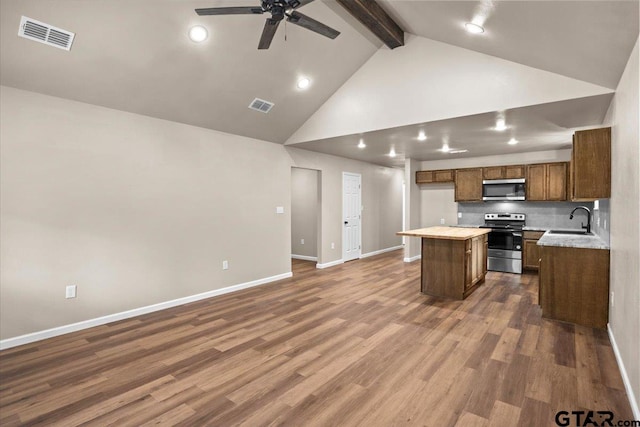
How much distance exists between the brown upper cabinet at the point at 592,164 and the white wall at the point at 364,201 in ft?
14.1

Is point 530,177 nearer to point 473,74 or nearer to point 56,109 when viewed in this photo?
point 473,74

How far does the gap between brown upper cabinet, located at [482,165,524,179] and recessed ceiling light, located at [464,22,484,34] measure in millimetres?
4173

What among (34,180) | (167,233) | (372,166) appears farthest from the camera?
(372,166)

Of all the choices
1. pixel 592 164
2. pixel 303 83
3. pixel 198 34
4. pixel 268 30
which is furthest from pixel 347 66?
pixel 592 164

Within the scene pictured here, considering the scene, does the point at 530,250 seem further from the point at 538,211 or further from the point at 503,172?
the point at 503,172

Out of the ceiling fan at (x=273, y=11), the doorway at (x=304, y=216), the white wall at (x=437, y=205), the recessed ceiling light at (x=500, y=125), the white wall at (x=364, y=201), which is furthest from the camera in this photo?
the doorway at (x=304, y=216)

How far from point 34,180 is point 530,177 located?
7.61 meters

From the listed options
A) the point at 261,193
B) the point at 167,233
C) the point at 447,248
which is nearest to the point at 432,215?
the point at 447,248

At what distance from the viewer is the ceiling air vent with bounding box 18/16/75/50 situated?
2.73m

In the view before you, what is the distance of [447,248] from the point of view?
4.72m

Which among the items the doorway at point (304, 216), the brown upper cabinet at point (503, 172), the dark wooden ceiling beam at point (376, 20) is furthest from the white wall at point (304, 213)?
the dark wooden ceiling beam at point (376, 20)

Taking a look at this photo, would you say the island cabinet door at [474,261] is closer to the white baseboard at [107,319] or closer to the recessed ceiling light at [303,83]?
the recessed ceiling light at [303,83]

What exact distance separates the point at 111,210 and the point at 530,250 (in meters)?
6.97

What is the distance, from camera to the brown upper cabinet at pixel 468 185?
6988 millimetres
